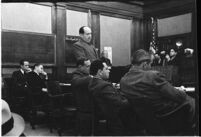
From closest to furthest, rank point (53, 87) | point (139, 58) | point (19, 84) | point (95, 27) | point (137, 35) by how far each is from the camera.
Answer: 1. point (139, 58)
2. point (53, 87)
3. point (19, 84)
4. point (95, 27)
5. point (137, 35)

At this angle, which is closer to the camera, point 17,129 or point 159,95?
point 17,129

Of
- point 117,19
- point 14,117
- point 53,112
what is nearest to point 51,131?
point 53,112

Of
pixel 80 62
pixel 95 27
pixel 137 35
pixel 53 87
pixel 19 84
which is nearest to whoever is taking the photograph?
pixel 80 62

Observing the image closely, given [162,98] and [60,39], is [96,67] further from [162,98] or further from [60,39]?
[60,39]

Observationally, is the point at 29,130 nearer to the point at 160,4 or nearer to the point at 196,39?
the point at 196,39

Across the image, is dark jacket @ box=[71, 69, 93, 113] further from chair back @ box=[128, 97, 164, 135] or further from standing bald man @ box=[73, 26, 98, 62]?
standing bald man @ box=[73, 26, 98, 62]

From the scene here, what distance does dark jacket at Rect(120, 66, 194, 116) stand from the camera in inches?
96.1

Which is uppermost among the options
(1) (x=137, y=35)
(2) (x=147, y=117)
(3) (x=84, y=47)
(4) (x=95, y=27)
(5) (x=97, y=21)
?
(5) (x=97, y=21)

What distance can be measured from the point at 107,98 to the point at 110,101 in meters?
0.04

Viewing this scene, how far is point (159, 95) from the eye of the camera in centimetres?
247

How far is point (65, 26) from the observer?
6543mm

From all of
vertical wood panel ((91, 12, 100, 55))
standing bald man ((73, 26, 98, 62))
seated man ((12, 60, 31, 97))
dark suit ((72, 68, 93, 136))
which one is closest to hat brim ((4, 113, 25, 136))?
dark suit ((72, 68, 93, 136))

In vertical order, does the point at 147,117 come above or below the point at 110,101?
below

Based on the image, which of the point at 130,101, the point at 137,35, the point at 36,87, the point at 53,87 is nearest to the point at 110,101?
the point at 130,101
